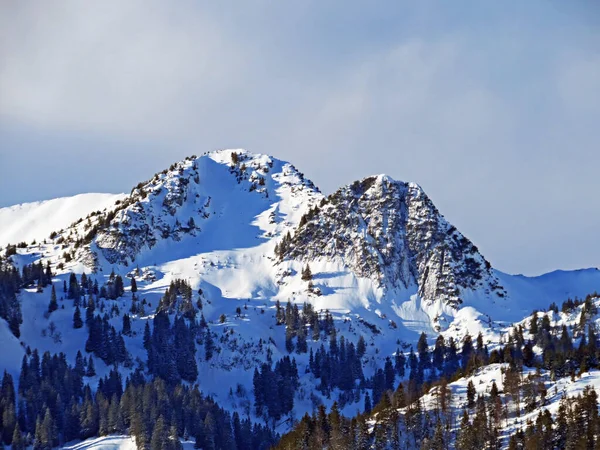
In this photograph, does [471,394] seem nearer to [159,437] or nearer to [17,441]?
[159,437]

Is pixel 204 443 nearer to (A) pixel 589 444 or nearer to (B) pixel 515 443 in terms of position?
(B) pixel 515 443

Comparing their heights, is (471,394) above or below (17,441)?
above

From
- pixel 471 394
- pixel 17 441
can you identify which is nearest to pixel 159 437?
pixel 17 441

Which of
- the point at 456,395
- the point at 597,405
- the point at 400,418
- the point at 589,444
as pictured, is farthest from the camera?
the point at 456,395

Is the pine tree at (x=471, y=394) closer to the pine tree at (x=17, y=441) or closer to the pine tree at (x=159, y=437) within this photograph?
the pine tree at (x=159, y=437)

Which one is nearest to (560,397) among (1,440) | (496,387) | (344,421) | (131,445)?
(496,387)

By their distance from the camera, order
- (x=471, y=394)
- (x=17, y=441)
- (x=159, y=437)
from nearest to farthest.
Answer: (x=471, y=394) → (x=159, y=437) → (x=17, y=441)

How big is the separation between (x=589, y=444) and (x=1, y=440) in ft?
388

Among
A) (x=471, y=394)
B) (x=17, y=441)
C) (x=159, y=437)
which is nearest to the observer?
(x=471, y=394)

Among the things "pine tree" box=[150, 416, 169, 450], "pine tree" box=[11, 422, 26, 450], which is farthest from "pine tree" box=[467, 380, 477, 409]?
"pine tree" box=[11, 422, 26, 450]

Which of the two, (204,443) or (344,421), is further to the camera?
(204,443)

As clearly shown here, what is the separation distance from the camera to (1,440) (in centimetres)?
19325

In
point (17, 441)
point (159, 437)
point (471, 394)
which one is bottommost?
point (159, 437)

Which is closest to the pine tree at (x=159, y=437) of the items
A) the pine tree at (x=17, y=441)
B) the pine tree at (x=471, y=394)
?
the pine tree at (x=17, y=441)
